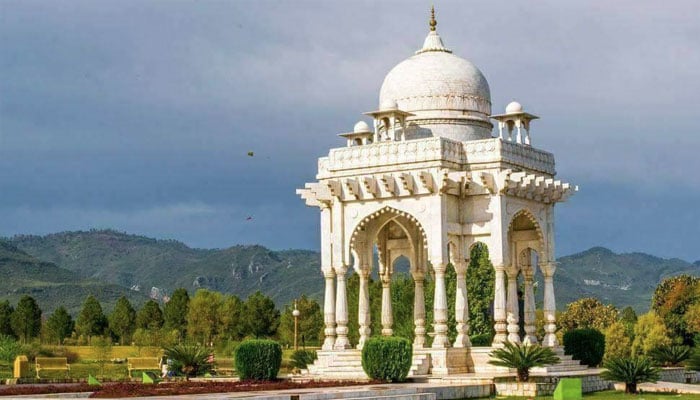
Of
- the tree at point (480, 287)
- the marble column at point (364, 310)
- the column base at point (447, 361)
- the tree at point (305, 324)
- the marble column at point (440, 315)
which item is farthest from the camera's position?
the tree at point (305, 324)

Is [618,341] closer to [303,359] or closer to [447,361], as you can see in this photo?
[303,359]

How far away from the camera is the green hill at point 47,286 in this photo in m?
151

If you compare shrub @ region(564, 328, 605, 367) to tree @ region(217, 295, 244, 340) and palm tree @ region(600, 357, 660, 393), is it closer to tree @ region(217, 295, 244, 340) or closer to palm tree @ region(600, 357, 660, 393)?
palm tree @ region(600, 357, 660, 393)

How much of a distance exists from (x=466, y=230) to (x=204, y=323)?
49279mm

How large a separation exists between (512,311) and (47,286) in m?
133

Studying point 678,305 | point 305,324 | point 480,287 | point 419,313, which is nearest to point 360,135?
point 419,313

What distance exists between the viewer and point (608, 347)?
58625mm

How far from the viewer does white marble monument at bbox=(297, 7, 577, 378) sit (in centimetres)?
3027

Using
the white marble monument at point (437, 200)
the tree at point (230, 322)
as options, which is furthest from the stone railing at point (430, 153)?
the tree at point (230, 322)

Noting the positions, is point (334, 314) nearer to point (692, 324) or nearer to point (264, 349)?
point (264, 349)

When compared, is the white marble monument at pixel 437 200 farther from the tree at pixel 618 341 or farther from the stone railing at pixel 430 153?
the tree at pixel 618 341

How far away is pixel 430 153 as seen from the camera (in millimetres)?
30297

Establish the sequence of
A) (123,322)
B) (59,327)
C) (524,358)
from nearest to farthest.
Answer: (524,358) → (59,327) → (123,322)

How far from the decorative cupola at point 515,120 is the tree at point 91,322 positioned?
53.5 m
